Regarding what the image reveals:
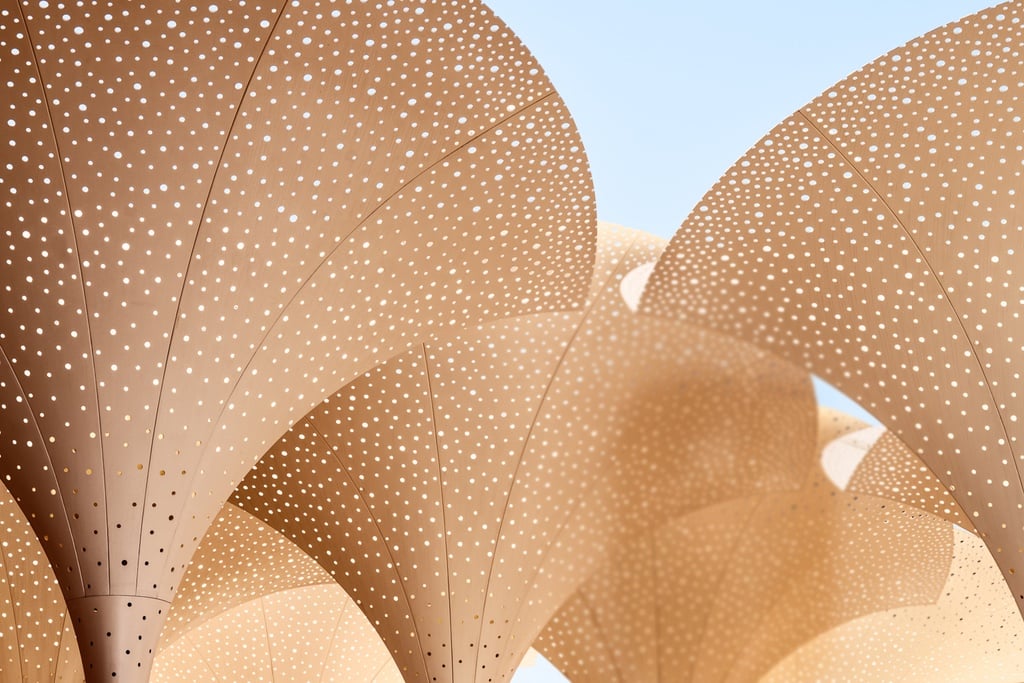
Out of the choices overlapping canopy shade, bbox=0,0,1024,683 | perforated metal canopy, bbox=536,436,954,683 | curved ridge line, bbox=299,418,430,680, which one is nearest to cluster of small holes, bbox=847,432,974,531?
overlapping canopy shade, bbox=0,0,1024,683

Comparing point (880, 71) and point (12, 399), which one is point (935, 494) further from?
point (12, 399)

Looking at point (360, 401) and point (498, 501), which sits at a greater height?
point (360, 401)

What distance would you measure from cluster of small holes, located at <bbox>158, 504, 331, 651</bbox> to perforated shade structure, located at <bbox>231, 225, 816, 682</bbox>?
2.00 meters

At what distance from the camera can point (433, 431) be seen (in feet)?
39.8

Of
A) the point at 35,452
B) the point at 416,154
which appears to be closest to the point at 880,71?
the point at 416,154

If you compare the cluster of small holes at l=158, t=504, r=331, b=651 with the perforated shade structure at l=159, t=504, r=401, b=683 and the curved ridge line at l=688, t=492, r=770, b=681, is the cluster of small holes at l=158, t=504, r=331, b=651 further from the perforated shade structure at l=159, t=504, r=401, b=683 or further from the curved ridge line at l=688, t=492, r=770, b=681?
the curved ridge line at l=688, t=492, r=770, b=681

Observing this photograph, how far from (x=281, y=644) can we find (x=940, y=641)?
36.2ft

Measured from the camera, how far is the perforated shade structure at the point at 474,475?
39.7ft

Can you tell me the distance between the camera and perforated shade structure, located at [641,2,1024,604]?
349 inches

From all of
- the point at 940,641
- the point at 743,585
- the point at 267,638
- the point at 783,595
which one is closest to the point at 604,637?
the point at 743,585

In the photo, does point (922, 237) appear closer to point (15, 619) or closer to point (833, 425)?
point (833, 425)

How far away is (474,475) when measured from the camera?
12.3m

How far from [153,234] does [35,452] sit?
73.3 inches

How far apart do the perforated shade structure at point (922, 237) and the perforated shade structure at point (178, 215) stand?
2475 mm
